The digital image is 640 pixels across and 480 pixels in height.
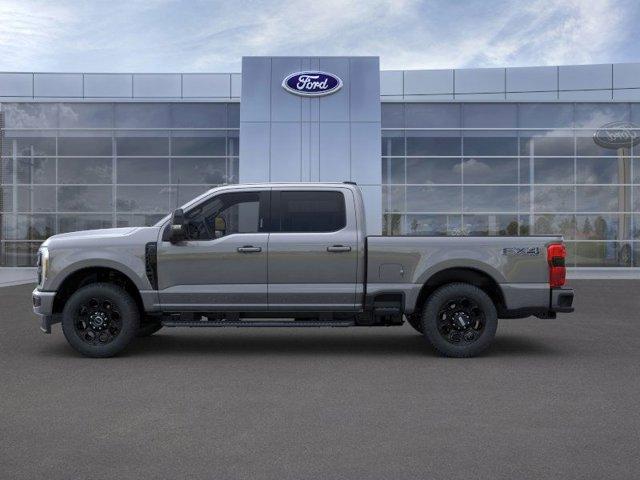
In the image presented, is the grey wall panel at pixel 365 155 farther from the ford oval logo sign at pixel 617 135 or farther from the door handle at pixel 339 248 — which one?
the door handle at pixel 339 248

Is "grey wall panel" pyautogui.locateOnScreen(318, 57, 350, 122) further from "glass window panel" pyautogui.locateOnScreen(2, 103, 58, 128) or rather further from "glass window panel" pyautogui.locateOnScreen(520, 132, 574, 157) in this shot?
"glass window panel" pyautogui.locateOnScreen(2, 103, 58, 128)

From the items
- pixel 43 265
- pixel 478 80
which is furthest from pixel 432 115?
pixel 43 265

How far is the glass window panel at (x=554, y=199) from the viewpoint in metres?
31.2

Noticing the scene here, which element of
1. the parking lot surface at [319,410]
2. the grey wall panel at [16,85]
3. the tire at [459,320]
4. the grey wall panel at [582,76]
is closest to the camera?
the parking lot surface at [319,410]

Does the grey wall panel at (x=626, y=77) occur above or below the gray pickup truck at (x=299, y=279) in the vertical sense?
above

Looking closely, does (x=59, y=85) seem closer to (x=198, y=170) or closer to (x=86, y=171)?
(x=86, y=171)

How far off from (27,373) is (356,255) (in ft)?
12.7

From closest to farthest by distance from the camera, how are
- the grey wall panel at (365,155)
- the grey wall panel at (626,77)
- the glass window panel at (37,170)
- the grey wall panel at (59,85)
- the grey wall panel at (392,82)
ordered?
the grey wall panel at (365,155), the glass window panel at (37,170), the grey wall panel at (392,82), the grey wall panel at (59,85), the grey wall panel at (626,77)

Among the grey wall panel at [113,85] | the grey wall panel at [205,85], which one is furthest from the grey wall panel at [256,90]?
the grey wall panel at [113,85]

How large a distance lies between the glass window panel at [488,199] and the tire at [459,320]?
75.4 ft

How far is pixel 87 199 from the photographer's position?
31.3 meters

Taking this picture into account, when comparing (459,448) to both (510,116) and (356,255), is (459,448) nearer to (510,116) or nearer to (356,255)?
(356,255)

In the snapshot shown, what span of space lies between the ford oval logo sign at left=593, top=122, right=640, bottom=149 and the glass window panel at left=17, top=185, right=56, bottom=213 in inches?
946

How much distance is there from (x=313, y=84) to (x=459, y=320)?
816 inches
